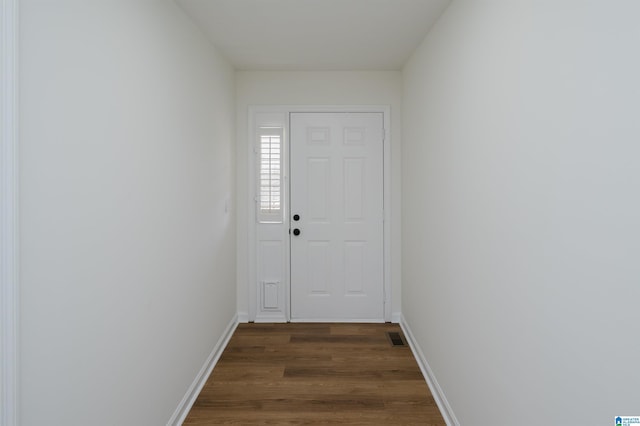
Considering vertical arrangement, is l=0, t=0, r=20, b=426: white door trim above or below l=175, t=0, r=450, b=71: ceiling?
below

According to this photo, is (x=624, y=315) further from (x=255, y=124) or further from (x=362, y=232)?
(x=255, y=124)

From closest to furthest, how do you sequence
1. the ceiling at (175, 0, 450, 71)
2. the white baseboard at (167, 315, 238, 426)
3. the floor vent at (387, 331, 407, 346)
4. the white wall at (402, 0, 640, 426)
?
the white wall at (402, 0, 640, 426) → the white baseboard at (167, 315, 238, 426) → the ceiling at (175, 0, 450, 71) → the floor vent at (387, 331, 407, 346)

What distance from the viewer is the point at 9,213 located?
1.06 metres

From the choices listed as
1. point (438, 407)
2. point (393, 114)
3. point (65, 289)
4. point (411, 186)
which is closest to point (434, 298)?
point (438, 407)

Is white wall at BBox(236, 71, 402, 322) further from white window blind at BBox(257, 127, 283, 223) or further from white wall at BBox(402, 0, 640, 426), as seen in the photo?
white wall at BBox(402, 0, 640, 426)

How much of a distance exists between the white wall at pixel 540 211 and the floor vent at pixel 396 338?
921 mm

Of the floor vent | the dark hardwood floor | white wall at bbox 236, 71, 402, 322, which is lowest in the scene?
the dark hardwood floor

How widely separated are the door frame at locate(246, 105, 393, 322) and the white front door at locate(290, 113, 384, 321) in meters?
0.05

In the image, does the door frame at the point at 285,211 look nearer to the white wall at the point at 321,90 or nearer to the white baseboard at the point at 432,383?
the white wall at the point at 321,90

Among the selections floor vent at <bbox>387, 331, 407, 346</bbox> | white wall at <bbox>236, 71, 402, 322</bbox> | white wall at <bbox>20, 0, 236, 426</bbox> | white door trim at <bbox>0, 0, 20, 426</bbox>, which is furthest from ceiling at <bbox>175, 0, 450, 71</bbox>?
floor vent at <bbox>387, 331, 407, 346</bbox>

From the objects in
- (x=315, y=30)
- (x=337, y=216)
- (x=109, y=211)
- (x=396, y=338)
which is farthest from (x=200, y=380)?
(x=315, y=30)

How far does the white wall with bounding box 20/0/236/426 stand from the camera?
1.20m

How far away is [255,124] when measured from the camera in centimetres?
391

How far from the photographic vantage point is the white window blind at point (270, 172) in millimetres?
3926
